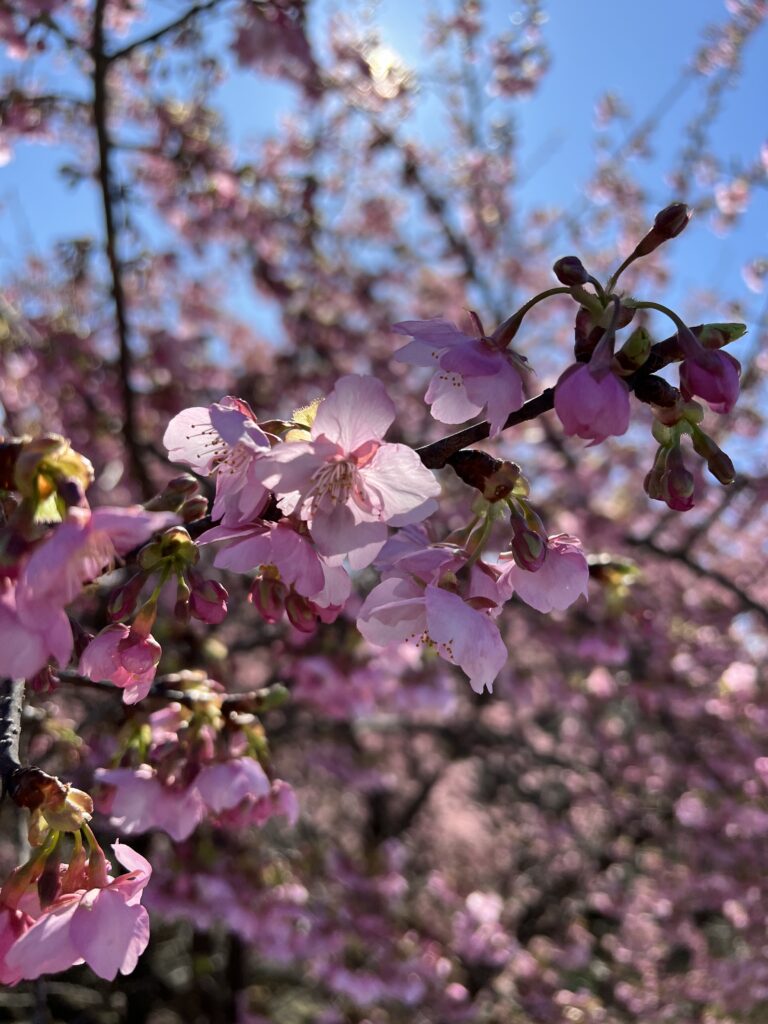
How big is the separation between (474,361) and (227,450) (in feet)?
1.35

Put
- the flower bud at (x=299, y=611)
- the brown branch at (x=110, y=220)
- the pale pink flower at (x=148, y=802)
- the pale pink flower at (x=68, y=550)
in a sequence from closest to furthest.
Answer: the pale pink flower at (x=68, y=550) < the flower bud at (x=299, y=611) < the pale pink flower at (x=148, y=802) < the brown branch at (x=110, y=220)

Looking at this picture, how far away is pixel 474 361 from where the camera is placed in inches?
39.3

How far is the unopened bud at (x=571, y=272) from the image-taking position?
1.02 m

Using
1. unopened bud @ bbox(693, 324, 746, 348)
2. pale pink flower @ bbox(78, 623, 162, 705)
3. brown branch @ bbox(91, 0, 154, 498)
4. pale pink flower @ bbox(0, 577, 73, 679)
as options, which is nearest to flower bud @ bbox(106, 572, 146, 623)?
pale pink flower @ bbox(78, 623, 162, 705)

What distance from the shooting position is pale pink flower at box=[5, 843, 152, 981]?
3.10 ft

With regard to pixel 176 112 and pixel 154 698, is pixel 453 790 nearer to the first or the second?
pixel 176 112

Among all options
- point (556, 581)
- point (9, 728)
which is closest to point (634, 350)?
point (556, 581)

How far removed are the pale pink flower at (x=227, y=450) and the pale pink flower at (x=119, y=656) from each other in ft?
0.66

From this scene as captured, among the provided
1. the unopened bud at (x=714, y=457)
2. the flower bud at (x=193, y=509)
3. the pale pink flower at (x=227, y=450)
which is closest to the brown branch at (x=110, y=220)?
the pale pink flower at (x=227, y=450)

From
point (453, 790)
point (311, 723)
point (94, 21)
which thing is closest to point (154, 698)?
point (94, 21)

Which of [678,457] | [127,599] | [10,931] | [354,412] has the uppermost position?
[354,412]

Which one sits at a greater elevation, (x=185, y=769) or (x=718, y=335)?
(x=718, y=335)

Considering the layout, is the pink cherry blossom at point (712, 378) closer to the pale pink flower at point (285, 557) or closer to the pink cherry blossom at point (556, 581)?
the pink cherry blossom at point (556, 581)

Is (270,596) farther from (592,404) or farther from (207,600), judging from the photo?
(592,404)
